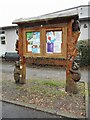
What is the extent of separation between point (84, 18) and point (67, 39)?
994 cm

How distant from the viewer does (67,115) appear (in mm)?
5109

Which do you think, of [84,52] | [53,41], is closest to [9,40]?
[84,52]

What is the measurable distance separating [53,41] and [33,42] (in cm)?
82

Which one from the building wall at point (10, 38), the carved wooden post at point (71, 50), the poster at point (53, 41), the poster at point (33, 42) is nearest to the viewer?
the carved wooden post at point (71, 50)

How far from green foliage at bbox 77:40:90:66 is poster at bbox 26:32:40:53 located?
6.10 metres

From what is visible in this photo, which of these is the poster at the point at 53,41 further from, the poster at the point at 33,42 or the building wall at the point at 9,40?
the building wall at the point at 9,40

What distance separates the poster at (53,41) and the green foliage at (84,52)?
629 cm

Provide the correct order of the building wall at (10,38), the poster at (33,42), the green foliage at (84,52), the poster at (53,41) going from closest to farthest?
1. the poster at (53,41)
2. the poster at (33,42)
3. the green foliage at (84,52)
4. the building wall at (10,38)

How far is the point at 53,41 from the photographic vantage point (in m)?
7.28

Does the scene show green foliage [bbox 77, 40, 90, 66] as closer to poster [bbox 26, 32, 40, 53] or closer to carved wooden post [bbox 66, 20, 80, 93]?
poster [bbox 26, 32, 40, 53]

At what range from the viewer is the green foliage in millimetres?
13219

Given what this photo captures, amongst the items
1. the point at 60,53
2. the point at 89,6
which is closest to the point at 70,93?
the point at 60,53

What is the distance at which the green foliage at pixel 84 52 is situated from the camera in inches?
520

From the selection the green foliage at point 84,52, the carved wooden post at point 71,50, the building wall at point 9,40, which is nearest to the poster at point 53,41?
the carved wooden post at point 71,50
